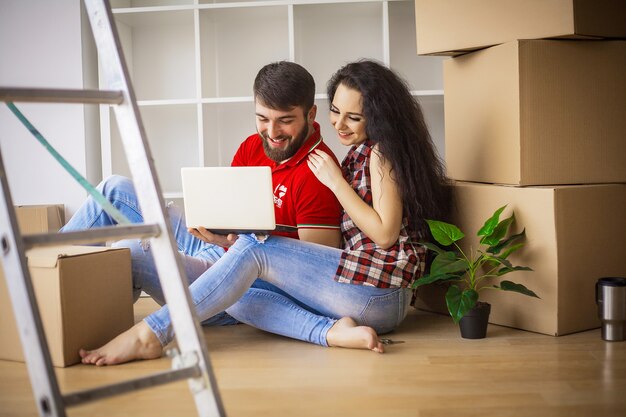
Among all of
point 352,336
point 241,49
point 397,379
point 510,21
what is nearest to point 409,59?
point 241,49

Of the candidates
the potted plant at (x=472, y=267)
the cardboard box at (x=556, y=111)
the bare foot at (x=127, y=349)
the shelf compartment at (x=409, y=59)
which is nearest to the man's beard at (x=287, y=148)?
the potted plant at (x=472, y=267)

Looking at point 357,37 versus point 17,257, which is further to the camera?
point 357,37

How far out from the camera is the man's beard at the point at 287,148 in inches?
86.0

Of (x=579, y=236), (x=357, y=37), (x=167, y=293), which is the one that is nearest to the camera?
(x=167, y=293)

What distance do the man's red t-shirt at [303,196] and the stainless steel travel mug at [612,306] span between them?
744 mm

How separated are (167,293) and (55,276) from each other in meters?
0.71

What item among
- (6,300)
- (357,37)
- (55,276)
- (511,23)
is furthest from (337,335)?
(357,37)

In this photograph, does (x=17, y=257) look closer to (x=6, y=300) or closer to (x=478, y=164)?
(x=6, y=300)

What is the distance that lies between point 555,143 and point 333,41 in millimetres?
1312

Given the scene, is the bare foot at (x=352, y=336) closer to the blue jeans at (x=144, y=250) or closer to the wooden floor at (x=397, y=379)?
the wooden floor at (x=397, y=379)

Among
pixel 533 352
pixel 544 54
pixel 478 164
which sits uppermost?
pixel 544 54

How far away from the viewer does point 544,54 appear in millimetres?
2076

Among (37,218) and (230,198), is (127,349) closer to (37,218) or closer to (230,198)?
(230,198)

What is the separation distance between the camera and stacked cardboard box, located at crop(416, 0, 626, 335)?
2.04m
